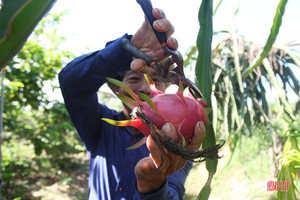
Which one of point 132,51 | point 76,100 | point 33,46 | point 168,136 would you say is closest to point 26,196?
point 33,46

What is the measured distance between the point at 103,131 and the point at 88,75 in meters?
0.23

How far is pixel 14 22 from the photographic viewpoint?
0.21 m

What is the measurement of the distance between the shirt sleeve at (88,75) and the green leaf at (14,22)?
336mm

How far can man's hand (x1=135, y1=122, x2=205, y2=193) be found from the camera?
1.02 feet

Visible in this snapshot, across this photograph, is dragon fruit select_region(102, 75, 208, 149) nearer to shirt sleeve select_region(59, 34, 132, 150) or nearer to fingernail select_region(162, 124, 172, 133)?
fingernail select_region(162, 124, 172, 133)

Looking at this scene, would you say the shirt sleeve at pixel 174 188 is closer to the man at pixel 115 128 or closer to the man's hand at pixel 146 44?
the man at pixel 115 128

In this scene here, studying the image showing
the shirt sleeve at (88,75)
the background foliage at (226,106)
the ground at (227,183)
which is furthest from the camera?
the ground at (227,183)

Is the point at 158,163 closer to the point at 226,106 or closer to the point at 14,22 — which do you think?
the point at 14,22

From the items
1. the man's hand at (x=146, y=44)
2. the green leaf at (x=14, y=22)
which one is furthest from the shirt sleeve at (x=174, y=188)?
the green leaf at (x=14, y=22)

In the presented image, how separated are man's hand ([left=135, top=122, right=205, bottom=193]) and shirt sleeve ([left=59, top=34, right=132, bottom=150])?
0.88 feet

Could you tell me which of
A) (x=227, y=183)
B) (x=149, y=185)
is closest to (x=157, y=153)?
(x=149, y=185)

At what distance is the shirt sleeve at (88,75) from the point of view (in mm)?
563

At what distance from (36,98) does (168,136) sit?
4.74 feet

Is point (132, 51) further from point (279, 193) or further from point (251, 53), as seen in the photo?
point (251, 53)
